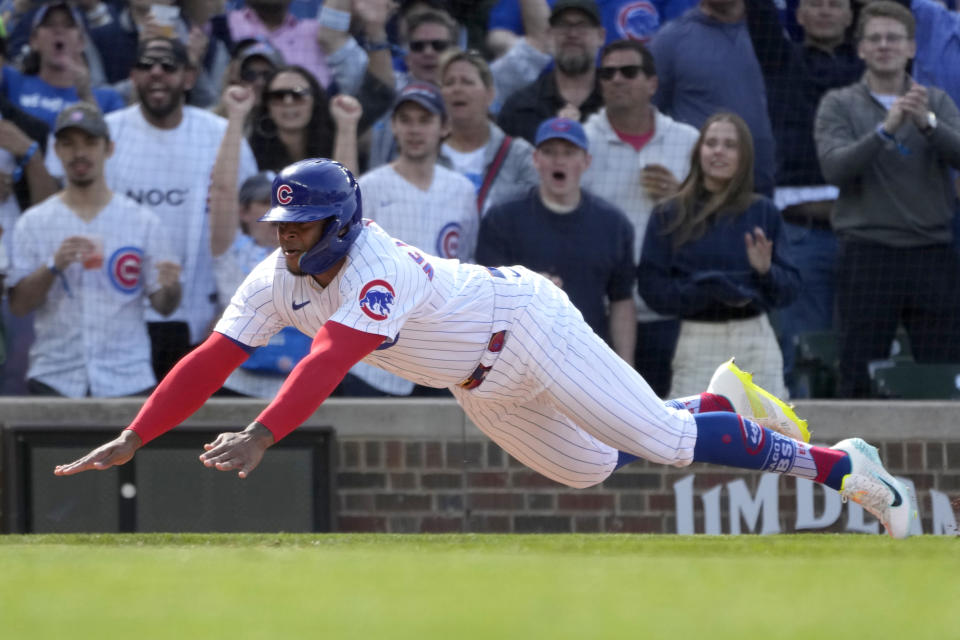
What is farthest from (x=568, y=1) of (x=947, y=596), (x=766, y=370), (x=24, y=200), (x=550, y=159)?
(x=947, y=596)

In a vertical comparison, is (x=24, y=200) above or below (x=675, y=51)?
below

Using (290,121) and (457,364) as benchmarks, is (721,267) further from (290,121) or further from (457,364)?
(457,364)

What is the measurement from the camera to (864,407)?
8492mm

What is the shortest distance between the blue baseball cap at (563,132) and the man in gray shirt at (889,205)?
1.50 m

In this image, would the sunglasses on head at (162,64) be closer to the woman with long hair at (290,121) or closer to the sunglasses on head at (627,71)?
the woman with long hair at (290,121)

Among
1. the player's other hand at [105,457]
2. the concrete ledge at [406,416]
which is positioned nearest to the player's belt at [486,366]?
the player's other hand at [105,457]

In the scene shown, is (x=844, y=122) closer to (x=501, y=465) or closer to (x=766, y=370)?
(x=766, y=370)

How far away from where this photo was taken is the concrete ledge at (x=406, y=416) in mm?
8492

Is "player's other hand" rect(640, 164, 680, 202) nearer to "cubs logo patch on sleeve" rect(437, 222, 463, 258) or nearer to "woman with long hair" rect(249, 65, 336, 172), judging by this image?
"cubs logo patch on sleeve" rect(437, 222, 463, 258)

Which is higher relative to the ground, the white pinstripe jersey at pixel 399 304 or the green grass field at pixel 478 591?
the white pinstripe jersey at pixel 399 304

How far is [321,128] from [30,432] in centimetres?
248

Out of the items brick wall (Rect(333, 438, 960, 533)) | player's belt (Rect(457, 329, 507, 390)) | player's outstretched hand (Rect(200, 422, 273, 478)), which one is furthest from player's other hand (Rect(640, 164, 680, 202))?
player's outstretched hand (Rect(200, 422, 273, 478))

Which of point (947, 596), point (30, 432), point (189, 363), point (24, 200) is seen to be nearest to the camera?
point (947, 596)

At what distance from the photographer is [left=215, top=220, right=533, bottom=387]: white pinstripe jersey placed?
17.1 ft
